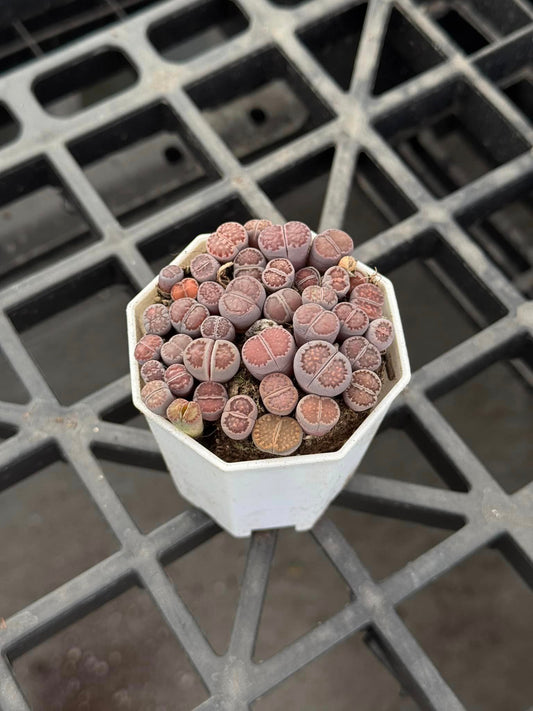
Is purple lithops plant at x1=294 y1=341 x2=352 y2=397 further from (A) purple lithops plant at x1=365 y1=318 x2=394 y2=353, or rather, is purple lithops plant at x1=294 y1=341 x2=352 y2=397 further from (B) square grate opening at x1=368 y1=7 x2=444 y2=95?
(B) square grate opening at x1=368 y1=7 x2=444 y2=95

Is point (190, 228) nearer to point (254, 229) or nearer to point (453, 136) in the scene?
point (254, 229)

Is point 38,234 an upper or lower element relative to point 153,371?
upper

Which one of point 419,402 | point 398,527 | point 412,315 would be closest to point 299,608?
point 398,527

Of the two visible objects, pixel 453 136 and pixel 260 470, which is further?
pixel 453 136

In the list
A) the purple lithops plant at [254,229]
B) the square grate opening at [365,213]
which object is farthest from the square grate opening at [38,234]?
the purple lithops plant at [254,229]

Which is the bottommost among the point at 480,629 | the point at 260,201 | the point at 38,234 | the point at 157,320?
the point at 480,629

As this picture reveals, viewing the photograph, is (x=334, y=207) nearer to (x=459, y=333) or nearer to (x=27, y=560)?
(x=459, y=333)

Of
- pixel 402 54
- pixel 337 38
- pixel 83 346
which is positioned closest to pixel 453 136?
pixel 402 54
